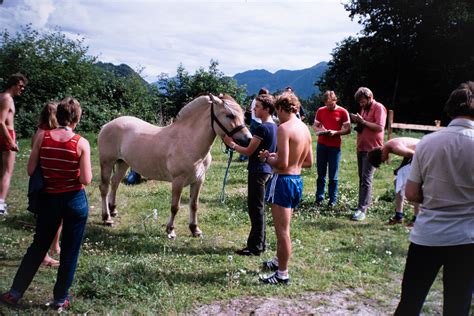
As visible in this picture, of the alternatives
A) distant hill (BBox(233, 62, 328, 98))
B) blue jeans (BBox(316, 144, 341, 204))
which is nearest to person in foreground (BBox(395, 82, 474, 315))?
blue jeans (BBox(316, 144, 341, 204))

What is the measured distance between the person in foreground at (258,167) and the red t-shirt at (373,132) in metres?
2.40

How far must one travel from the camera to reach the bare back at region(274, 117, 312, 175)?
3807 millimetres

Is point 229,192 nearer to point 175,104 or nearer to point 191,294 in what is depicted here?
point 191,294

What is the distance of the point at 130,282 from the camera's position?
4.06 m

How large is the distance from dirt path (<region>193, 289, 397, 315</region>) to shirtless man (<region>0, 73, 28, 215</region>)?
4.52 meters

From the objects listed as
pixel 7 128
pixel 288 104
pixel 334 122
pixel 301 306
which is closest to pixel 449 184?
pixel 288 104

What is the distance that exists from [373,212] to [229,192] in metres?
3.16

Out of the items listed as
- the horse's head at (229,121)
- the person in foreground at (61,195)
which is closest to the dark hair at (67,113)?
the person in foreground at (61,195)

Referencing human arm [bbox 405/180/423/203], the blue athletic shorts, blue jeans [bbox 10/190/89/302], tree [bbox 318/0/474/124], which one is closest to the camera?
human arm [bbox 405/180/423/203]

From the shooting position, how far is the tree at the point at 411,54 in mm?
26391

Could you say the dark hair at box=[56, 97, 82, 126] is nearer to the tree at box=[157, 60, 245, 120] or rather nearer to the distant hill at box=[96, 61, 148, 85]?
the tree at box=[157, 60, 245, 120]

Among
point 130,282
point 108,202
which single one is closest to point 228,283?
point 130,282

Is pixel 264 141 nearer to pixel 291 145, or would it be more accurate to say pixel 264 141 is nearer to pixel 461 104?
pixel 291 145

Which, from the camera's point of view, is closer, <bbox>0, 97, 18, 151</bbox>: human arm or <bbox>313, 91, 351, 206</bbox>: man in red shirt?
<bbox>0, 97, 18, 151</bbox>: human arm
